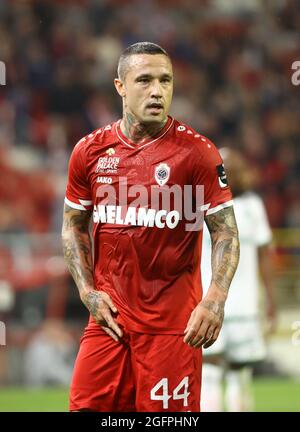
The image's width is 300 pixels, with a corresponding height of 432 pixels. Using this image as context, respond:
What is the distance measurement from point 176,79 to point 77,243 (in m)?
10.6

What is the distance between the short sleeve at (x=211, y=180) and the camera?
479 centimetres

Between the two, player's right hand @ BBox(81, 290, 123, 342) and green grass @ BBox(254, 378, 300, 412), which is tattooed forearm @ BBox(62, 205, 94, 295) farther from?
green grass @ BBox(254, 378, 300, 412)

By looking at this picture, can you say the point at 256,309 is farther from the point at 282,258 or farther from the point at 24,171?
the point at 24,171

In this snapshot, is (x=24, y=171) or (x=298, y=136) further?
(x=298, y=136)

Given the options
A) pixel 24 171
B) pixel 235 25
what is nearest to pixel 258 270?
pixel 24 171

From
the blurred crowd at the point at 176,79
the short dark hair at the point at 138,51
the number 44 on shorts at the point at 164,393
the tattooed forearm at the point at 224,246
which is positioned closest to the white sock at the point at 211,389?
the number 44 on shorts at the point at 164,393

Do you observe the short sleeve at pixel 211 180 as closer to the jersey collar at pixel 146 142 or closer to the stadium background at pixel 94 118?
the jersey collar at pixel 146 142

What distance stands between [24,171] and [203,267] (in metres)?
6.69

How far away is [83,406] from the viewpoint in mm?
4852

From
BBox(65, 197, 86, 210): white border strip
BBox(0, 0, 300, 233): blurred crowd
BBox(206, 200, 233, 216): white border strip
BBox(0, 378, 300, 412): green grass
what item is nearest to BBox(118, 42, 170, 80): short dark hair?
BBox(65, 197, 86, 210): white border strip

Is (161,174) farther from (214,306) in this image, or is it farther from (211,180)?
(214,306)

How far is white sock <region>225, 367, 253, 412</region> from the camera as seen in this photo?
7.41m

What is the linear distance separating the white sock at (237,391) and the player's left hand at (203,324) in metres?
2.87
